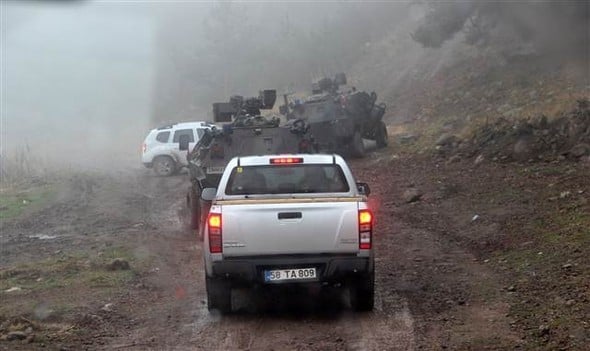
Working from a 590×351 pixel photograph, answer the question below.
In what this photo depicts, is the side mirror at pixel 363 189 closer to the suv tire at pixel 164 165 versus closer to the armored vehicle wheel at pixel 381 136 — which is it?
the suv tire at pixel 164 165

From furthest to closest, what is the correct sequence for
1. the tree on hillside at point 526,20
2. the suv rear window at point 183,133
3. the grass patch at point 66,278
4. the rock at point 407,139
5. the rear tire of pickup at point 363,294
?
the rock at point 407,139, the suv rear window at point 183,133, the tree on hillside at point 526,20, the grass patch at point 66,278, the rear tire of pickup at point 363,294

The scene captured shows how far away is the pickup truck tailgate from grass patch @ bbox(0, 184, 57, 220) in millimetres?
11587

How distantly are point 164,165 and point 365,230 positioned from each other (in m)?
18.7

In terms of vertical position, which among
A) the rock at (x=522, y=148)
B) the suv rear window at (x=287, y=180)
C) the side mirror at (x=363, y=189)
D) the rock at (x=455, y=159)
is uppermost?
the suv rear window at (x=287, y=180)

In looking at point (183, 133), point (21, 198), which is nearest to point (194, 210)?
point (21, 198)

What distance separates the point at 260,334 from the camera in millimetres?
8008

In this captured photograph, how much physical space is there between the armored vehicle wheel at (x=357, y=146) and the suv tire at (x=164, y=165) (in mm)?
5682

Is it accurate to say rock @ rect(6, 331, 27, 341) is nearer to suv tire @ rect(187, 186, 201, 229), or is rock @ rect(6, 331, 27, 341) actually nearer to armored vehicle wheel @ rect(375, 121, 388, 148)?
→ suv tire @ rect(187, 186, 201, 229)

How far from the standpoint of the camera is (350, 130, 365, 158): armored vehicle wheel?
987 inches

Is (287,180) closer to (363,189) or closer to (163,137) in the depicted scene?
(363,189)

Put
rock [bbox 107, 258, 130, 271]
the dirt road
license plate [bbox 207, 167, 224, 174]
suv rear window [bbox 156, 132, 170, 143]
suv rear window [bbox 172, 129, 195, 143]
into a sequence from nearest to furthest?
the dirt road, rock [bbox 107, 258, 130, 271], license plate [bbox 207, 167, 224, 174], suv rear window [bbox 172, 129, 195, 143], suv rear window [bbox 156, 132, 170, 143]

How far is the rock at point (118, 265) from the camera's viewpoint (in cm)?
1175

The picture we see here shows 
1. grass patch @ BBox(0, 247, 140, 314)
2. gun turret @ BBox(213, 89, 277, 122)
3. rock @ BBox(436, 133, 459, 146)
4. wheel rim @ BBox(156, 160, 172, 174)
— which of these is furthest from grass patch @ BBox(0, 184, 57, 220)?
rock @ BBox(436, 133, 459, 146)

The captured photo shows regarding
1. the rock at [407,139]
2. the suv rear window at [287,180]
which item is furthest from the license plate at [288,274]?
the rock at [407,139]
